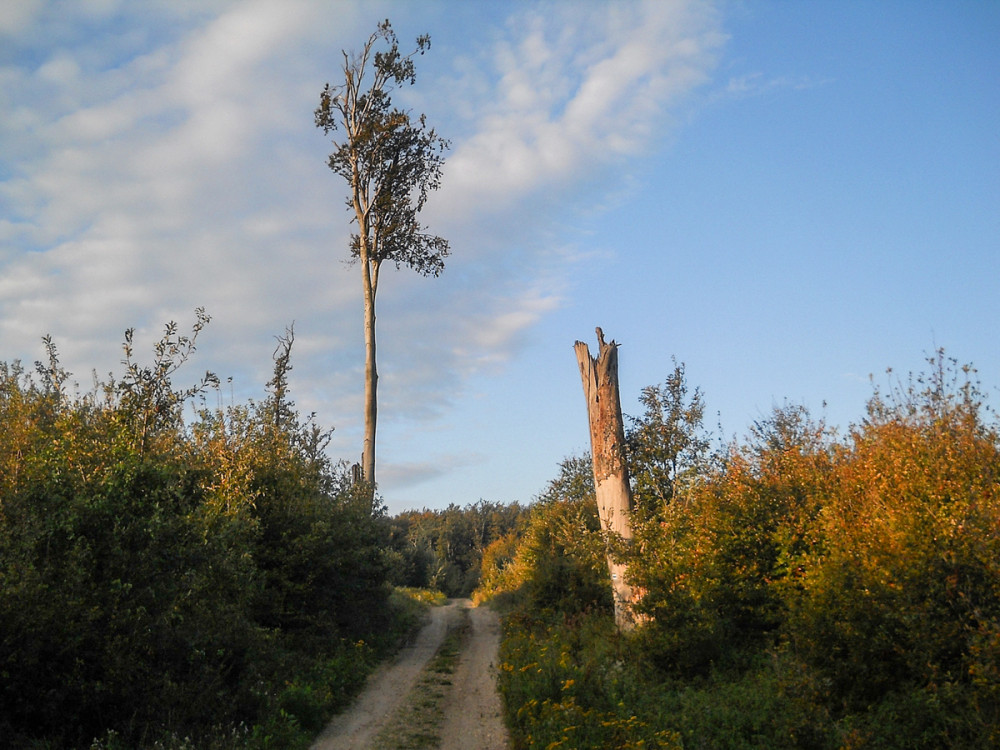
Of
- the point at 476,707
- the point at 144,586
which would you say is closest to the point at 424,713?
the point at 476,707

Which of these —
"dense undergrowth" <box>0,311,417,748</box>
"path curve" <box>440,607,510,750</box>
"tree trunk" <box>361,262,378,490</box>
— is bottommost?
"path curve" <box>440,607,510,750</box>

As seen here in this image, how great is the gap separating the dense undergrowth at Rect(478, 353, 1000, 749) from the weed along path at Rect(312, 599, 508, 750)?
0.67 metres

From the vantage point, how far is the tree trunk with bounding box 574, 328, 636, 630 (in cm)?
1678

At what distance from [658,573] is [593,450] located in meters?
4.53

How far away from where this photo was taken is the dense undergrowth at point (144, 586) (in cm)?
808

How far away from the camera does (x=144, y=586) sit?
29.9 feet

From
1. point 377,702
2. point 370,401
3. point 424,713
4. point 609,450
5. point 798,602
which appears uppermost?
point 370,401

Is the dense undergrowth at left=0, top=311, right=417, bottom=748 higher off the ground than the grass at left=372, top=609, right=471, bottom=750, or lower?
higher

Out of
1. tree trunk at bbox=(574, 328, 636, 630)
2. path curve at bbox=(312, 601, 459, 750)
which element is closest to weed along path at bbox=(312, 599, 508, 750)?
path curve at bbox=(312, 601, 459, 750)

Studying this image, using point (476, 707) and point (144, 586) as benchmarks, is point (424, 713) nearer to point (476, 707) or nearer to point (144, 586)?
point (476, 707)

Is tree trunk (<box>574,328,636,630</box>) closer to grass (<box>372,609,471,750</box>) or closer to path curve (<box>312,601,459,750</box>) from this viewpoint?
grass (<box>372,609,471,750</box>)

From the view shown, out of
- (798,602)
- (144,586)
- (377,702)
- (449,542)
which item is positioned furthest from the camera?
(449,542)

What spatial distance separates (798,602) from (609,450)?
620cm

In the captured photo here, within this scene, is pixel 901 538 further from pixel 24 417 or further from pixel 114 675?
pixel 24 417
